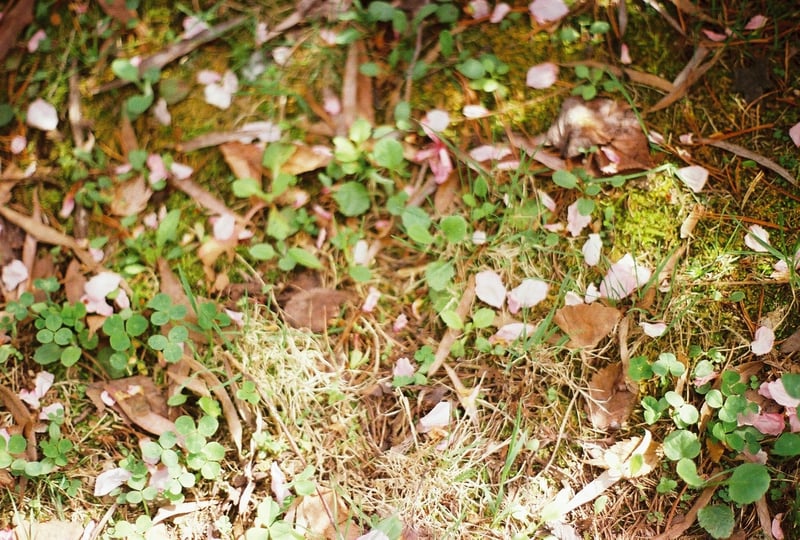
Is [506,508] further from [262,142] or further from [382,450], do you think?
[262,142]

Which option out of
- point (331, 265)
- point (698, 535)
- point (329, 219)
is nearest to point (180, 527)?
point (331, 265)

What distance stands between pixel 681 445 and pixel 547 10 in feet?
4.88

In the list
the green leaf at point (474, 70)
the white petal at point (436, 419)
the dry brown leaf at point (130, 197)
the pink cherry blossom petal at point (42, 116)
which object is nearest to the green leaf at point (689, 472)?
the white petal at point (436, 419)

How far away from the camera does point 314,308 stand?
2146 mm

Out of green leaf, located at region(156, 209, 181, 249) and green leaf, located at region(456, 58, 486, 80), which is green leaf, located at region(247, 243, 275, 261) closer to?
green leaf, located at region(156, 209, 181, 249)

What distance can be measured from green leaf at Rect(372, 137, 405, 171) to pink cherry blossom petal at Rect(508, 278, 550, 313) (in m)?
0.57

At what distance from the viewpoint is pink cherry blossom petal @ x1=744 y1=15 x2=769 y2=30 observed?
7.20 feet

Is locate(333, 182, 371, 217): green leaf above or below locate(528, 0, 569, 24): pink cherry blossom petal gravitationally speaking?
below

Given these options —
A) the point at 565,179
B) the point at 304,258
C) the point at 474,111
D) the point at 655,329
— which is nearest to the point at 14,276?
the point at 304,258

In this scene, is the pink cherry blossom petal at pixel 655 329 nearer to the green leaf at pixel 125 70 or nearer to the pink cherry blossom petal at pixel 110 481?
the pink cherry blossom petal at pixel 110 481

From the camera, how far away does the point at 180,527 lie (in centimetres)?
198

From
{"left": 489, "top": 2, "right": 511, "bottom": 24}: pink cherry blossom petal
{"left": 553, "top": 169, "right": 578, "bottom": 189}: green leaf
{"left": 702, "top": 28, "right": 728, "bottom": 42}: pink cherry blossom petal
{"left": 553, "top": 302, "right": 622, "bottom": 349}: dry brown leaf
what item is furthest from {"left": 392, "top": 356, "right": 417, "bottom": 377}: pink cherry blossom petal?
{"left": 702, "top": 28, "right": 728, "bottom": 42}: pink cherry blossom petal

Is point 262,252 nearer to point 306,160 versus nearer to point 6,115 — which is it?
point 306,160

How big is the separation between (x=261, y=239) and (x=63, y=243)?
696 mm
